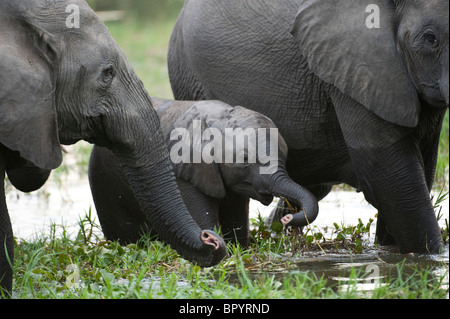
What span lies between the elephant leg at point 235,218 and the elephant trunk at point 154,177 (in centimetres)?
128

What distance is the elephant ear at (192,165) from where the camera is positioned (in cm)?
590

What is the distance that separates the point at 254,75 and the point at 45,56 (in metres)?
2.14

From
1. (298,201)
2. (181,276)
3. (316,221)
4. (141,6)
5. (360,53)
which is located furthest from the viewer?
(141,6)

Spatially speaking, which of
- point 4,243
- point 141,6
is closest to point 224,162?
point 4,243

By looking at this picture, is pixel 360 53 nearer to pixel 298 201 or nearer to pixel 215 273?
pixel 298 201

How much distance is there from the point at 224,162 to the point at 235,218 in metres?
0.47

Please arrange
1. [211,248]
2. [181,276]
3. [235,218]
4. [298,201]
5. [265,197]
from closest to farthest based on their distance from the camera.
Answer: [211,248]
[181,276]
[298,201]
[265,197]
[235,218]

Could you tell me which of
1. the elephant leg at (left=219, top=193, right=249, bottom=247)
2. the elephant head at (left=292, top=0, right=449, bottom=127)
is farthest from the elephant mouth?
the elephant head at (left=292, top=0, right=449, bottom=127)

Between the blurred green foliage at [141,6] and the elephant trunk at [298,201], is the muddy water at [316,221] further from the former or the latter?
the blurred green foliage at [141,6]

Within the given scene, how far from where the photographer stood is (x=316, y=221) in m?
7.14

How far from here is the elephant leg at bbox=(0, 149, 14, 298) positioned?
15.0 ft

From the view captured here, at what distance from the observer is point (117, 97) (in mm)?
4719

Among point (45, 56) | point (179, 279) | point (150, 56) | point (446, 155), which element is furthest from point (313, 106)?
point (150, 56)
